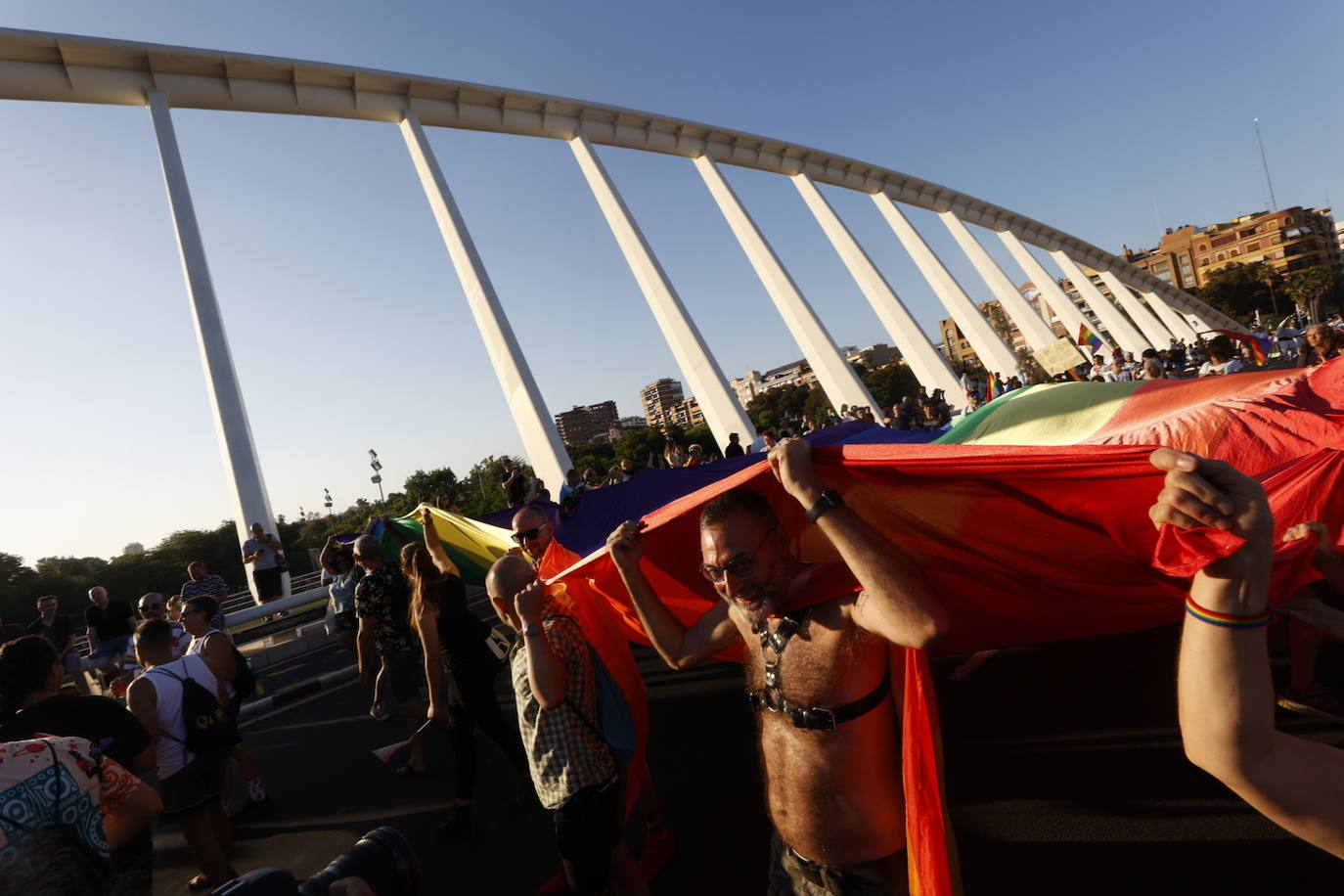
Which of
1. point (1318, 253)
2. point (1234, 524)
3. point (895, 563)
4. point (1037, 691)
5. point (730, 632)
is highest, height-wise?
point (1318, 253)

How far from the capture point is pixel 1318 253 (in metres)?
93.2

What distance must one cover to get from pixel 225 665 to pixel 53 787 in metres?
2.91

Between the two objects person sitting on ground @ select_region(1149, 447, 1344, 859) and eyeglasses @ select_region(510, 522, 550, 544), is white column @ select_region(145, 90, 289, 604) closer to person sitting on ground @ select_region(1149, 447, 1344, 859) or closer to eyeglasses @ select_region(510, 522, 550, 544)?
eyeglasses @ select_region(510, 522, 550, 544)

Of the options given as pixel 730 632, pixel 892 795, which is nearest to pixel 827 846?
pixel 892 795

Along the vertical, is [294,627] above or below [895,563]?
below

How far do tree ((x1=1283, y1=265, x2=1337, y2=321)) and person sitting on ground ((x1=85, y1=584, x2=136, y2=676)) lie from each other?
99.6m

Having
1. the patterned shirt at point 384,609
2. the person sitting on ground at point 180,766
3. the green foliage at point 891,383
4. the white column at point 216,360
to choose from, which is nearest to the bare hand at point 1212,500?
the person sitting on ground at point 180,766

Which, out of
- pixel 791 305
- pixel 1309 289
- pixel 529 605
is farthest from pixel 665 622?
pixel 1309 289

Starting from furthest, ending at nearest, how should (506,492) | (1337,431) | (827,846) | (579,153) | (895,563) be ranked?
(579,153) < (506,492) < (1337,431) < (827,846) < (895,563)

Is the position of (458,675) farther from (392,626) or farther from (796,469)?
(796,469)

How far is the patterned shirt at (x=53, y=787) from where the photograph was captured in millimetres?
1534

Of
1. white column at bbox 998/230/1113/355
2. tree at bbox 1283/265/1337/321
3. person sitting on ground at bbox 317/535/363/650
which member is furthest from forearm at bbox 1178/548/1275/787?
tree at bbox 1283/265/1337/321

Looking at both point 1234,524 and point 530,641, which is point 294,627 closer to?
point 530,641

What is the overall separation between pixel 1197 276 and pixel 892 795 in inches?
4933
